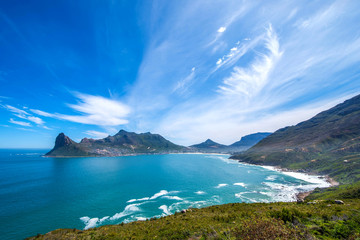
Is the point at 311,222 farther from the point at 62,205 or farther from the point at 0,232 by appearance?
the point at 62,205

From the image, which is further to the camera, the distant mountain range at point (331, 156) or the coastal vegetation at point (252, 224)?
the distant mountain range at point (331, 156)

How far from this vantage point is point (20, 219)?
4209cm

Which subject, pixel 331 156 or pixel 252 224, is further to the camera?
pixel 331 156

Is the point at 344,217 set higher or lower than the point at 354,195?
higher

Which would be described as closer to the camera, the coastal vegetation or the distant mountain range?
the coastal vegetation

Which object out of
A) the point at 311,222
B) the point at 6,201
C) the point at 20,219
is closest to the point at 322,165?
the point at 311,222

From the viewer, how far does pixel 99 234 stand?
24.8m

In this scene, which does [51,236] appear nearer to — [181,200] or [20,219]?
[20,219]

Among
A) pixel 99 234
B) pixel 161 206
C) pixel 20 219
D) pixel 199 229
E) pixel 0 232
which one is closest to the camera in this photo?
pixel 199 229

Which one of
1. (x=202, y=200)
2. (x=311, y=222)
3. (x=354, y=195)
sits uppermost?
(x=311, y=222)

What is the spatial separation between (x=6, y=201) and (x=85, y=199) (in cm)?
2902

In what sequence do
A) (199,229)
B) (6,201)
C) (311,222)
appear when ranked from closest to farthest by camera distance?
1. (311,222)
2. (199,229)
3. (6,201)

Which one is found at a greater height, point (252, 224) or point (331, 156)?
point (252, 224)

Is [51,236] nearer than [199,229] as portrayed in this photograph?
No
